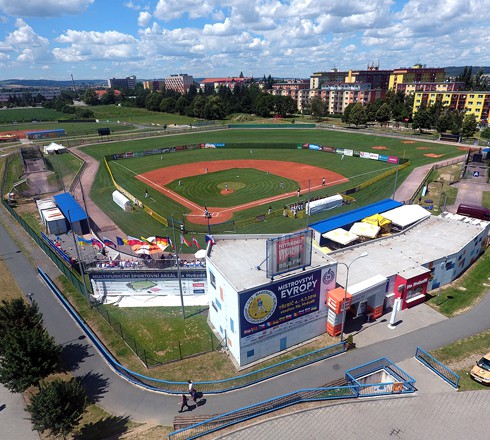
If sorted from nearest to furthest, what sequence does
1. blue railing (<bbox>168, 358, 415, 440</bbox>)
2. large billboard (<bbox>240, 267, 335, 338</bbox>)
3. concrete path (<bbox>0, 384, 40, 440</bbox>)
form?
blue railing (<bbox>168, 358, 415, 440</bbox>) → concrete path (<bbox>0, 384, 40, 440</bbox>) → large billboard (<bbox>240, 267, 335, 338</bbox>)

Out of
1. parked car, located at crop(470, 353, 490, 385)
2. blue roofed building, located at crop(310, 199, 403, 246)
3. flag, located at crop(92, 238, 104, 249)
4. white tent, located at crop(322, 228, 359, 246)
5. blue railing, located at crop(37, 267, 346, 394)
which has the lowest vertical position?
blue railing, located at crop(37, 267, 346, 394)

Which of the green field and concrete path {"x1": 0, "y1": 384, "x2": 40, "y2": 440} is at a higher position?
the green field

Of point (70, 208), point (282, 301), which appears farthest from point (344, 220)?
point (70, 208)

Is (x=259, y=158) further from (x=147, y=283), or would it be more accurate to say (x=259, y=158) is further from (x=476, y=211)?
(x=147, y=283)

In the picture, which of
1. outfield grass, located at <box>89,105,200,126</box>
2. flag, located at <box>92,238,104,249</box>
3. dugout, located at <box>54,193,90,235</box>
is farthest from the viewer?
outfield grass, located at <box>89,105,200,126</box>

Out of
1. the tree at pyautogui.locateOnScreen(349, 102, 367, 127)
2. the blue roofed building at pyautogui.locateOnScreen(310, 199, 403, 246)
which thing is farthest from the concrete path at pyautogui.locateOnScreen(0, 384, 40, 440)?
the tree at pyautogui.locateOnScreen(349, 102, 367, 127)

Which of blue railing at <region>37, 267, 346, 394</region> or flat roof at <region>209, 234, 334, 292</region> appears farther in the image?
flat roof at <region>209, 234, 334, 292</region>

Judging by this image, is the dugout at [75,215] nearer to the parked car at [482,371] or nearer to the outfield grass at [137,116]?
the parked car at [482,371]

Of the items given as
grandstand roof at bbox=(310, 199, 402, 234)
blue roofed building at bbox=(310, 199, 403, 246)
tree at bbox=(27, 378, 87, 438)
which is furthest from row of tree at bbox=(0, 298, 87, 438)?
grandstand roof at bbox=(310, 199, 402, 234)

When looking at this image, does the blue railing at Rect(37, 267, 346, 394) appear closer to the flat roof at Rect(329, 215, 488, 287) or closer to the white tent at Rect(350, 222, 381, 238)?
the flat roof at Rect(329, 215, 488, 287)
